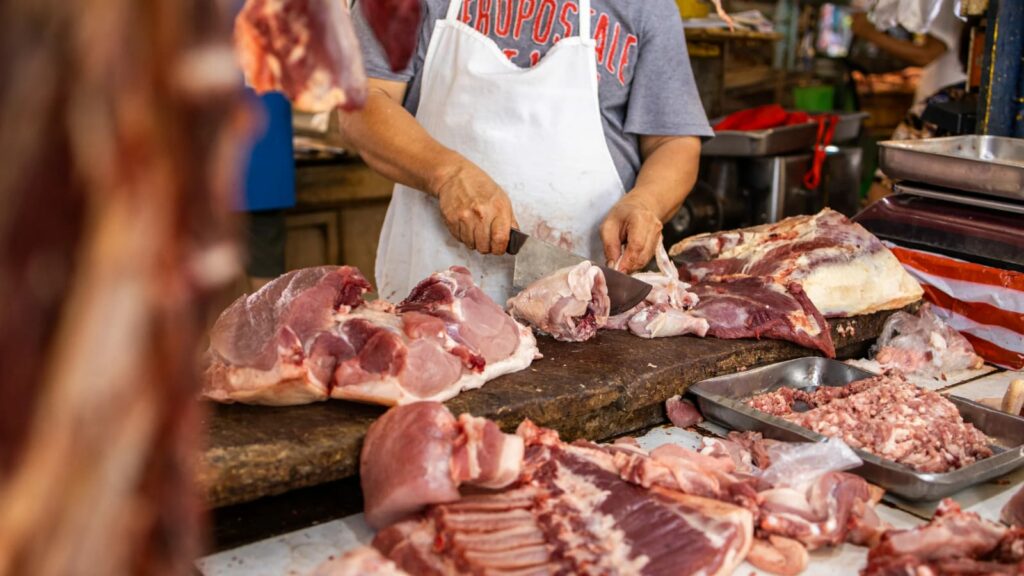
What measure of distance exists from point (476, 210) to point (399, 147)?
48 centimetres

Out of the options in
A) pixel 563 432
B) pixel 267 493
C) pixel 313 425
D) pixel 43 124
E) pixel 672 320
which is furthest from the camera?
pixel 672 320

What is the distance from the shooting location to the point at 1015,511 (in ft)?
6.60

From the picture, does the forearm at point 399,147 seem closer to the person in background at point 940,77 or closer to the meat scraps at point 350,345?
the meat scraps at point 350,345

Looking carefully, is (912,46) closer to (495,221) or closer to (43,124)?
(495,221)

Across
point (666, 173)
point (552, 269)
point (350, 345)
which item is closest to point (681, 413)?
point (552, 269)

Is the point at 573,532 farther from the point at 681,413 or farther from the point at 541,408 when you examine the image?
the point at 681,413

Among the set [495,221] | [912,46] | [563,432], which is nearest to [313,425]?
[563,432]

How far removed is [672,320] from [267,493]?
1403mm

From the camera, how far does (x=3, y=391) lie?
0.74 m

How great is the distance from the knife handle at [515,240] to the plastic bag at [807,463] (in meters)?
1.14

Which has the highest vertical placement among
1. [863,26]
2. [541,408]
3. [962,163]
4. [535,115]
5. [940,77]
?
[863,26]

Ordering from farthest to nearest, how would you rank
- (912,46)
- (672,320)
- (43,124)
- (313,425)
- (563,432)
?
(912,46) → (672,320) → (563,432) → (313,425) → (43,124)

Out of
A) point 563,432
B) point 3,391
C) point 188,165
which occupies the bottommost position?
point 563,432

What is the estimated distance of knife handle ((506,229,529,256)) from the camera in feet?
9.82
